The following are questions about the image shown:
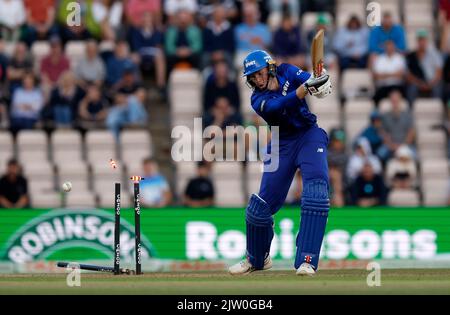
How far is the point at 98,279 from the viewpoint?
12383 mm

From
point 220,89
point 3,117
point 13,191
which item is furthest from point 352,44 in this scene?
point 13,191

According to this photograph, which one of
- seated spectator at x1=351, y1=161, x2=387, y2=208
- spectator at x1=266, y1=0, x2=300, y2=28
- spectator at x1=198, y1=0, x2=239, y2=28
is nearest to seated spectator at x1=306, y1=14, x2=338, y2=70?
spectator at x1=266, y1=0, x2=300, y2=28

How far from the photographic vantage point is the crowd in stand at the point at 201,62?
780 inches

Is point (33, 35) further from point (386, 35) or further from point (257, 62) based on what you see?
point (257, 62)

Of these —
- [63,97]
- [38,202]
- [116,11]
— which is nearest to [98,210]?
[38,202]

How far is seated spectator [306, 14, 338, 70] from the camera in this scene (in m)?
20.7

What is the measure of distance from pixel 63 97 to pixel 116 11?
2.35 m

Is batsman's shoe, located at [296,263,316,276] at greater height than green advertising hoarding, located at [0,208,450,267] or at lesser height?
greater

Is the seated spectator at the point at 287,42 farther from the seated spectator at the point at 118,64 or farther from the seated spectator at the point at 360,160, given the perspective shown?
the seated spectator at the point at 118,64

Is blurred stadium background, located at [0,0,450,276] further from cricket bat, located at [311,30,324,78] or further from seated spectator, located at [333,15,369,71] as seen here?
cricket bat, located at [311,30,324,78]

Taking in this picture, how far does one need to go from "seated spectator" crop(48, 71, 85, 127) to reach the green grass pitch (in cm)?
761

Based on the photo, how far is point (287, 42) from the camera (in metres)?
20.8

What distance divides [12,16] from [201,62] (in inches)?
133
